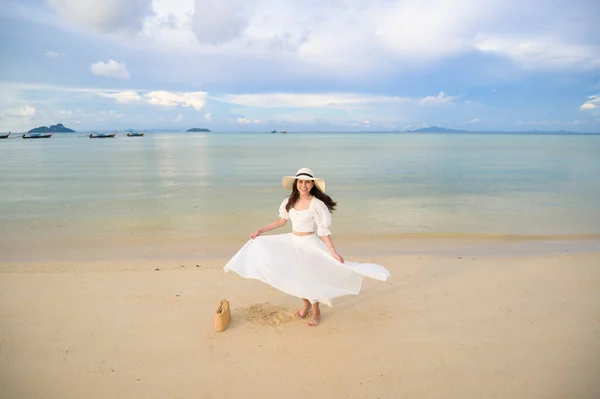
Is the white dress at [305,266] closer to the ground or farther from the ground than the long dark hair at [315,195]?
closer to the ground

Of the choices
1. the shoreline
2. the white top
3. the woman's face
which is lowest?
the shoreline

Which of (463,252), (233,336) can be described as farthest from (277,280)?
(463,252)

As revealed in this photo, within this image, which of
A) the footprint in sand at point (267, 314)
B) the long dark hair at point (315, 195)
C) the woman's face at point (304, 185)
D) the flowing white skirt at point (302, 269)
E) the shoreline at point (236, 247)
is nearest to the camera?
the flowing white skirt at point (302, 269)

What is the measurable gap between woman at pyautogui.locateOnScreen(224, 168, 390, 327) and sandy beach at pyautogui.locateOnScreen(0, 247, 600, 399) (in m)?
0.64

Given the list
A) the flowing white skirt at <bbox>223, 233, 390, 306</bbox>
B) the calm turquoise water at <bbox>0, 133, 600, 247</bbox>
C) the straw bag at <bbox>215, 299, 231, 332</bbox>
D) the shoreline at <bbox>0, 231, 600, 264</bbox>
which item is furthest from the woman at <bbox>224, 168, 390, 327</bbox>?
the calm turquoise water at <bbox>0, 133, 600, 247</bbox>

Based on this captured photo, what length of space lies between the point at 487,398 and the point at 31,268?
839 centimetres

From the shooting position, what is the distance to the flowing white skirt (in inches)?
190

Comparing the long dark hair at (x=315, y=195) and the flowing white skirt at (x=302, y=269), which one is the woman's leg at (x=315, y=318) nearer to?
the flowing white skirt at (x=302, y=269)

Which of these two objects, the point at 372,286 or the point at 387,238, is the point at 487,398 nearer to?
the point at 372,286

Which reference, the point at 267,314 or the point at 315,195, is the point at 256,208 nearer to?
the point at 267,314

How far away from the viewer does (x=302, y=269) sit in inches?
195

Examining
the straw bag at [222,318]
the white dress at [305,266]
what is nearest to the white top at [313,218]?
the white dress at [305,266]

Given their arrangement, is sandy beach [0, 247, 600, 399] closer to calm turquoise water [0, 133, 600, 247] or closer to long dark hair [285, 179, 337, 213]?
long dark hair [285, 179, 337, 213]

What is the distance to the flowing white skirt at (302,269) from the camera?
190 inches
